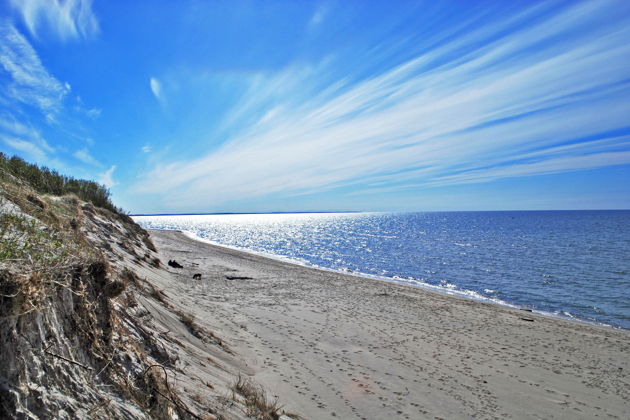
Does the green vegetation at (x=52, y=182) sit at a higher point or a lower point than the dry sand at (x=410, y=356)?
higher

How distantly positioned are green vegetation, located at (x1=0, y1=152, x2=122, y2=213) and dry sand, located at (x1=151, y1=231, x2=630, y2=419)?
19.8ft

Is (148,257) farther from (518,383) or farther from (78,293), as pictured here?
(518,383)

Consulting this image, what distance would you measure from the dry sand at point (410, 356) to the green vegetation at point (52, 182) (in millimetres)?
6022

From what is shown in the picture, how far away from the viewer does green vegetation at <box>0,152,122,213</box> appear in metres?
10.8

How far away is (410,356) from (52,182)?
53.4 ft

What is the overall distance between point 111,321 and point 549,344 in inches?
604

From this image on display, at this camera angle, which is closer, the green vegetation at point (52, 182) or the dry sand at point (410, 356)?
the dry sand at point (410, 356)

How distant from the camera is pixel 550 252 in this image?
43250mm

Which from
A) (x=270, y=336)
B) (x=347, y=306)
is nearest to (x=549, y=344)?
(x=347, y=306)

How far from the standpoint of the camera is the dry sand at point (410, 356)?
735cm

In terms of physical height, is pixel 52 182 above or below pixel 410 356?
above

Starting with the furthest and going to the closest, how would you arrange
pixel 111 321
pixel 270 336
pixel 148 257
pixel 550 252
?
pixel 550 252, pixel 148 257, pixel 270 336, pixel 111 321

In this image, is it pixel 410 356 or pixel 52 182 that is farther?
pixel 52 182

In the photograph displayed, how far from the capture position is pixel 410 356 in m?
10.2
